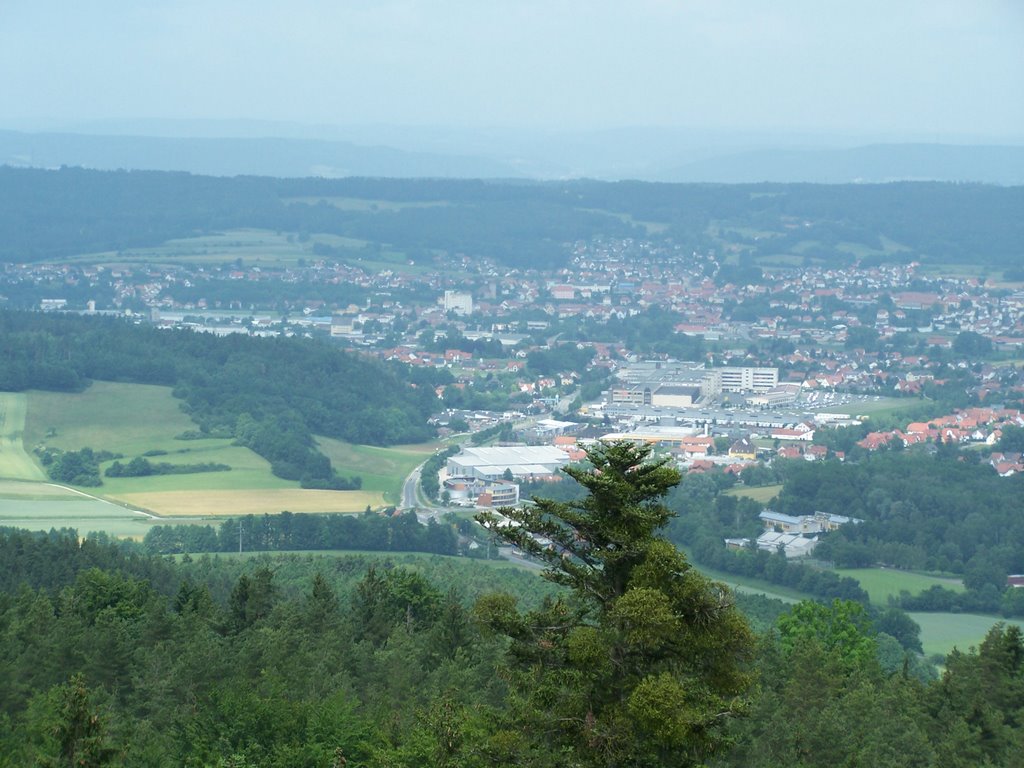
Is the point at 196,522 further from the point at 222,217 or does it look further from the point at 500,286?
the point at 222,217

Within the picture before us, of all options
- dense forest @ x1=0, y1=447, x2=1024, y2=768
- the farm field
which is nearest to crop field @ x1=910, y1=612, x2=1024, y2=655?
dense forest @ x1=0, y1=447, x2=1024, y2=768

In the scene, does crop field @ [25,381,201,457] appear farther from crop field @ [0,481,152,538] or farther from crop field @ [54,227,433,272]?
crop field @ [54,227,433,272]

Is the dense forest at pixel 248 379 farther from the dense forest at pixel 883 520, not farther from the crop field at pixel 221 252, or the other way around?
the crop field at pixel 221 252

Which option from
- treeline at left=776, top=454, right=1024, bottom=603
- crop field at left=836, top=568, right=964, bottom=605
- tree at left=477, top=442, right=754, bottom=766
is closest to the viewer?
tree at left=477, top=442, right=754, bottom=766

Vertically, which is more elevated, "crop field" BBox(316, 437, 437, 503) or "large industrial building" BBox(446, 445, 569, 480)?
"large industrial building" BBox(446, 445, 569, 480)

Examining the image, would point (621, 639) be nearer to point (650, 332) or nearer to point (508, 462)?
point (508, 462)

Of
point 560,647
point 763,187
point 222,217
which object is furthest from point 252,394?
point 763,187
